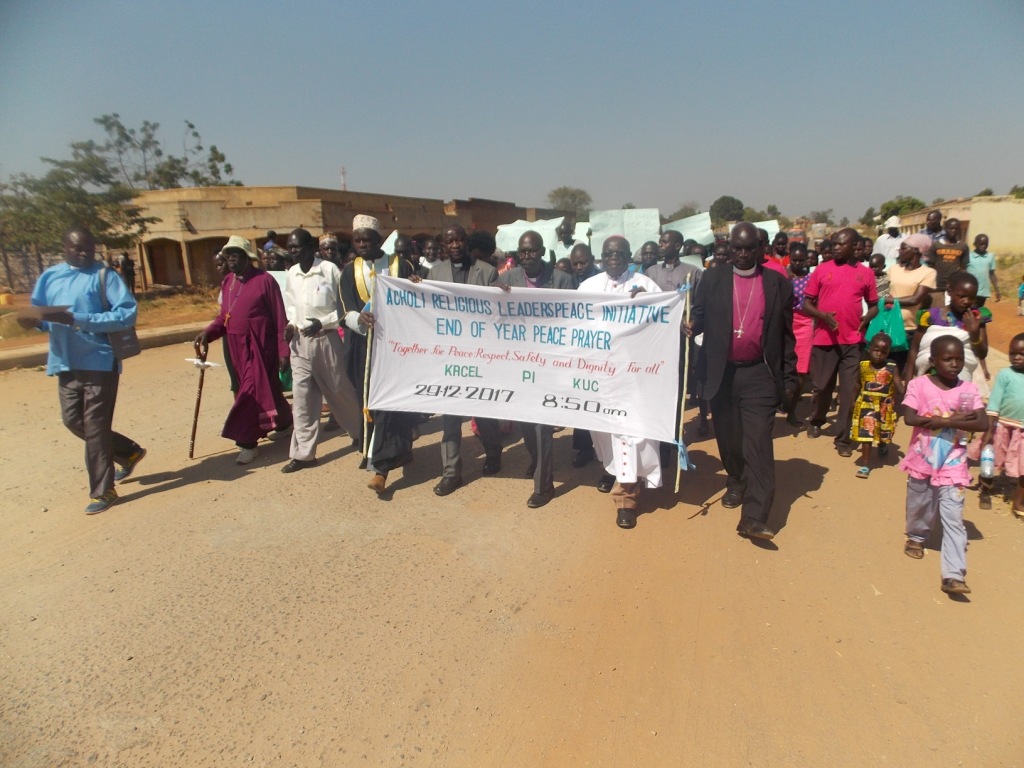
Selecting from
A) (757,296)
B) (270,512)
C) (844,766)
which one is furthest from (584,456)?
(844,766)

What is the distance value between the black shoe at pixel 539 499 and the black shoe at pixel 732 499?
50.3 inches

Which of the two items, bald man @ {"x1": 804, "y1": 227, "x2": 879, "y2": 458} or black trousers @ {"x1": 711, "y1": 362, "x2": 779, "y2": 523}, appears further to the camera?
bald man @ {"x1": 804, "y1": 227, "x2": 879, "y2": 458}

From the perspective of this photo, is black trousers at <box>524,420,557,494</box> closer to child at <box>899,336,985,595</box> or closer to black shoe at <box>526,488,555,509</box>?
black shoe at <box>526,488,555,509</box>

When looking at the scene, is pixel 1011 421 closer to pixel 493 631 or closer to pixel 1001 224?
pixel 493 631

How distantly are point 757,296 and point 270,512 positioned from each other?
3738 mm

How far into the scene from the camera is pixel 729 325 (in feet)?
14.0

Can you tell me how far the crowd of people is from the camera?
3867mm

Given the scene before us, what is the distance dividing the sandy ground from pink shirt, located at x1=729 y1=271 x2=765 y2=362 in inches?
46.0

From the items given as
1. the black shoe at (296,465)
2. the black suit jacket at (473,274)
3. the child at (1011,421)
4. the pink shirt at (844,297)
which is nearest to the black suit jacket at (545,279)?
the black suit jacket at (473,274)

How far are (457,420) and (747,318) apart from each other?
7.48 feet

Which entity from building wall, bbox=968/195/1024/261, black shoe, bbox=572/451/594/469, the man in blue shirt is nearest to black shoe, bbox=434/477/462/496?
black shoe, bbox=572/451/594/469

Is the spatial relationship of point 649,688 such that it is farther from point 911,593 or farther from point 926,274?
point 926,274

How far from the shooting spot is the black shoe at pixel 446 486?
4914mm

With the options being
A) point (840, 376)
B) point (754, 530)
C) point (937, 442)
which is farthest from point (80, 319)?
point (840, 376)
